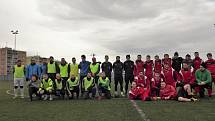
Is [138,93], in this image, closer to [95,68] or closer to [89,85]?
[89,85]

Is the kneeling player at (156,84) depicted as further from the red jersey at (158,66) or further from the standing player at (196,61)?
the standing player at (196,61)

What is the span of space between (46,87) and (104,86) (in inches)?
103

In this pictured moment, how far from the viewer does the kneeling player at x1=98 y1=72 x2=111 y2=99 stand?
14.8 meters

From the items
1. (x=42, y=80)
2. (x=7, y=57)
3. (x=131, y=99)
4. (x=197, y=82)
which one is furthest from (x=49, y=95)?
(x=7, y=57)

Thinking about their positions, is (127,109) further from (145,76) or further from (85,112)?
(145,76)

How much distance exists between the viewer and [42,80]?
1495 cm

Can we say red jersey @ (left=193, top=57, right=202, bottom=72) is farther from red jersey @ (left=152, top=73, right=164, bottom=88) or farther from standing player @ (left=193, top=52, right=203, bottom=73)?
red jersey @ (left=152, top=73, right=164, bottom=88)

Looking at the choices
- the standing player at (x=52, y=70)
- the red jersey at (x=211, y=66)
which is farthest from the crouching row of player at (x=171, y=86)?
the standing player at (x=52, y=70)

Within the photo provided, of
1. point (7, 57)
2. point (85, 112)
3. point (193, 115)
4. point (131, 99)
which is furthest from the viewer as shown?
point (7, 57)

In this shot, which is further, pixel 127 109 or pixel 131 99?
pixel 131 99

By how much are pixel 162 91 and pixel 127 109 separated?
3841 mm

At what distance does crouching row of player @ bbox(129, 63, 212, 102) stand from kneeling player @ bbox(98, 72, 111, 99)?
1.18 m

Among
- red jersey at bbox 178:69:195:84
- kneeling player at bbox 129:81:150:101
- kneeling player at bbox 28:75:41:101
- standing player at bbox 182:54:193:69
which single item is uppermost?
standing player at bbox 182:54:193:69

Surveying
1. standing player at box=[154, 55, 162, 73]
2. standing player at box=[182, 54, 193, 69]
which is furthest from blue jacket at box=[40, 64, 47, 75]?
standing player at box=[182, 54, 193, 69]
